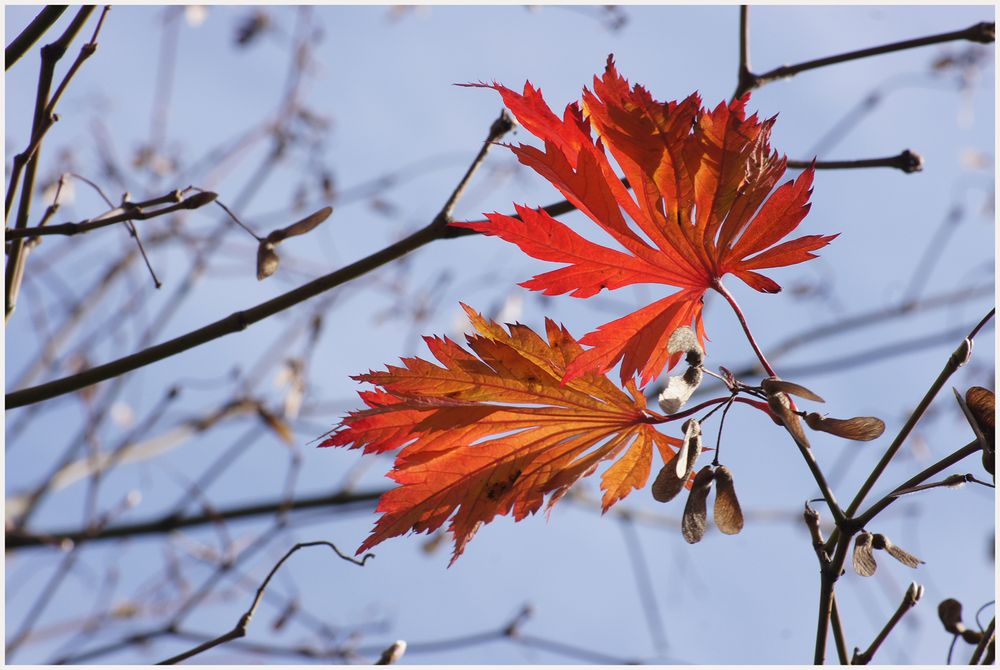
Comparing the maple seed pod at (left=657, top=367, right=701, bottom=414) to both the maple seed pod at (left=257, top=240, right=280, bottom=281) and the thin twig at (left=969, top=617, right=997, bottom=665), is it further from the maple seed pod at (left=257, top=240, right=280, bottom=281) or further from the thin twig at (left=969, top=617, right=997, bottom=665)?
the maple seed pod at (left=257, top=240, right=280, bottom=281)

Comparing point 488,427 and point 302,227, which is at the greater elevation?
point 302,227

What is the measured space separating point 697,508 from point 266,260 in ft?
2.05

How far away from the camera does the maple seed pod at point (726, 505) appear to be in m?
0.80

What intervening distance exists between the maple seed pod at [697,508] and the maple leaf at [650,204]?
145 millimetres

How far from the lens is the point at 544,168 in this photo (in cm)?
88

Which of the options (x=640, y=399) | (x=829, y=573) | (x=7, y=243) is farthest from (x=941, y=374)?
(x=7, y=243)

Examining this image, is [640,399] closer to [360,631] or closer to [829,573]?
[829,573]

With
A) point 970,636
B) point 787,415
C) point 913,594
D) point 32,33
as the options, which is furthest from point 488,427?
point 32,33

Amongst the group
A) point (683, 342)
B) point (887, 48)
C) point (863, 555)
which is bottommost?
point (863, 555)

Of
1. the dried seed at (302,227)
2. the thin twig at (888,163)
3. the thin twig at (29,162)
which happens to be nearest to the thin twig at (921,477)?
the thin twig at (888,163)

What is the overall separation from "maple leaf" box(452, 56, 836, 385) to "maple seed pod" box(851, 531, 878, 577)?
27 cm

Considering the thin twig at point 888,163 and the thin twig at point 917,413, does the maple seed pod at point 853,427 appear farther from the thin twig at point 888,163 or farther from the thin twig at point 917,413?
the thin twig at point 888,163

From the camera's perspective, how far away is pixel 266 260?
108 centimetres

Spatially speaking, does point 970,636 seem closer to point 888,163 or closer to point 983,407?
point 983,407
